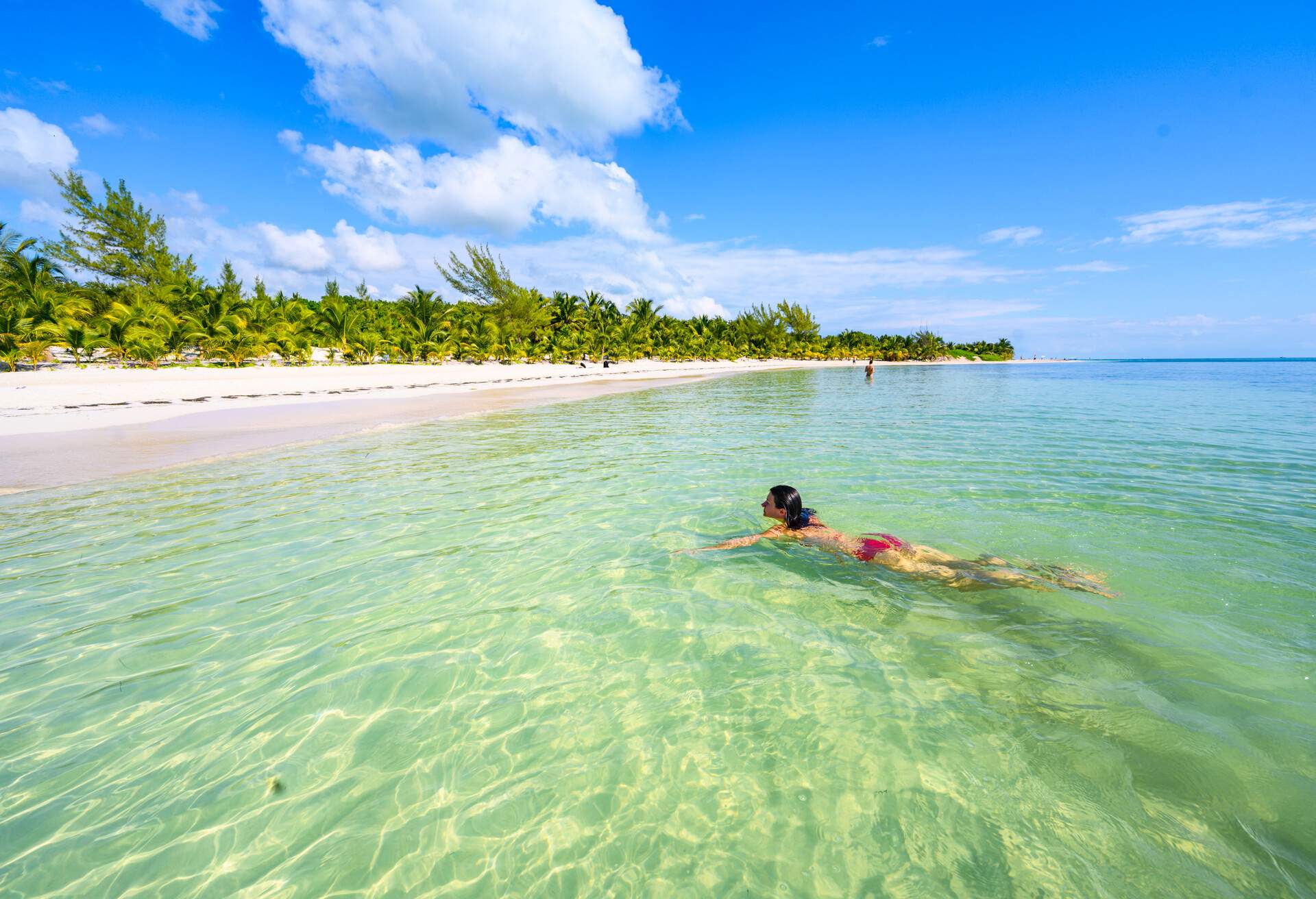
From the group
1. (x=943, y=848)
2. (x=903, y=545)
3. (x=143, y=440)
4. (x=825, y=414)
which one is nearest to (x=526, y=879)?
(x=943, y=848)

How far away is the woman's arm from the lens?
5.64 metres

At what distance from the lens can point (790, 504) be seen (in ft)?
18.6

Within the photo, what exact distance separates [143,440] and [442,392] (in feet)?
53.8

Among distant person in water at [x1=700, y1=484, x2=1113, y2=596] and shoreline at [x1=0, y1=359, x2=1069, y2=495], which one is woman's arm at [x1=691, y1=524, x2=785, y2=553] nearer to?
distant person in water at [x1=700, y1=484, x2=1113, y2=596]

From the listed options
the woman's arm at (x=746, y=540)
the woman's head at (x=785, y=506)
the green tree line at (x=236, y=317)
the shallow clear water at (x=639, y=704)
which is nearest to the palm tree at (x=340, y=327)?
the green tree line at (x=236, y=317)

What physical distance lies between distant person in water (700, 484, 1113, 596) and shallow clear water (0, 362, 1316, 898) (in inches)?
6.8

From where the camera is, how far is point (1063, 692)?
3.37 m

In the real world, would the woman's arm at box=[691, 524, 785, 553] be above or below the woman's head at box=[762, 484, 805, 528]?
below

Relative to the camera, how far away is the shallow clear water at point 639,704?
230 cm

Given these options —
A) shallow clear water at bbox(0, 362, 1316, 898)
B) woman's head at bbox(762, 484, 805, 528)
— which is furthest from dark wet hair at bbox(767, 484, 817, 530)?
shallow clear water at bbox(0, 362, 1316, 898)

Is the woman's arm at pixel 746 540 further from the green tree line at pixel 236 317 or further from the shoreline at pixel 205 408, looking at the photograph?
the green tree line at pixel 236 317

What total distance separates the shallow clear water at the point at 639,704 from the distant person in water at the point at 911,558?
17cm

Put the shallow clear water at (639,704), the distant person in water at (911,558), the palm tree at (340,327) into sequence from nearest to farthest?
the shallow clear water at (639,704) < the distant person in water at (911,558) < the palm tree at (340,327)

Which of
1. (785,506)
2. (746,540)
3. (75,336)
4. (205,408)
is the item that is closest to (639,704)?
(746,540)
